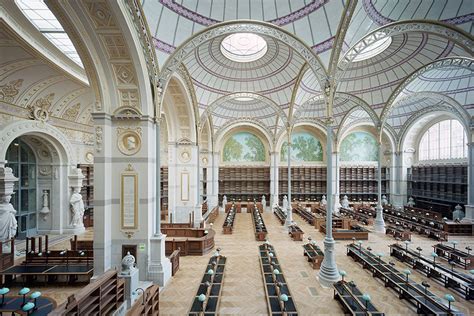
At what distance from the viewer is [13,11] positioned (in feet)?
26.7

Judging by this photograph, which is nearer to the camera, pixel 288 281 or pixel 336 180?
pixel 288 281

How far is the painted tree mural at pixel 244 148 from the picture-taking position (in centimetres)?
2678

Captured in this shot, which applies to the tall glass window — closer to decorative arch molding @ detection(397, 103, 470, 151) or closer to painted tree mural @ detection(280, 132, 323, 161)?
painted tree mural @ detection(280, 132, 323, 161)

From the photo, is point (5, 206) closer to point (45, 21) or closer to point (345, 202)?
point (45, 21)

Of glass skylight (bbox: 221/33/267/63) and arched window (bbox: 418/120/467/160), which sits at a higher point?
glass skylight (bbox: 221/33/267/63)

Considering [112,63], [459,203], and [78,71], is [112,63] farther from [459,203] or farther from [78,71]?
[459,203]

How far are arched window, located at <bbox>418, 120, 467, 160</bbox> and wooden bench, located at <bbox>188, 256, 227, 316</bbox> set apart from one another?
23.4 metres

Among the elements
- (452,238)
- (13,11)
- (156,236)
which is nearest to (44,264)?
(156,236)

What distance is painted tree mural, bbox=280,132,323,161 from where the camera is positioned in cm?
2691

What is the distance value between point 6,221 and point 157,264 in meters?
8.30

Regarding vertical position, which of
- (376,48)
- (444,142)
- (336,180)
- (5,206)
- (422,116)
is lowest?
(5,206)

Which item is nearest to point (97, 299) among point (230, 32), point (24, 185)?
point (230, 32)

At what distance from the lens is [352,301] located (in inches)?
283

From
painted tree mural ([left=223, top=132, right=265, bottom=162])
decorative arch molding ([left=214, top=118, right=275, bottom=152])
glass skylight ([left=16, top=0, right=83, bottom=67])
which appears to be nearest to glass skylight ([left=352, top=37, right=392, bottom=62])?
decorative arch molding ([left=214, top=118, right=275, bottom=152])
